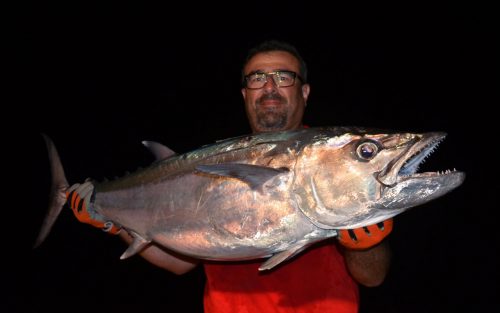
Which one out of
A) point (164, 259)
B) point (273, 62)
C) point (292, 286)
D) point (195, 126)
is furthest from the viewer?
point (195, 126)

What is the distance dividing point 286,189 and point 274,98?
1051mm

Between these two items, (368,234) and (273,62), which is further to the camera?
(273,62)

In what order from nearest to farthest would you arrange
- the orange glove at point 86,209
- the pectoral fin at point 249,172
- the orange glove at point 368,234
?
the pectoral fin at point 249,172
the orange glove at point 368,234
the orange glove at point 86,209

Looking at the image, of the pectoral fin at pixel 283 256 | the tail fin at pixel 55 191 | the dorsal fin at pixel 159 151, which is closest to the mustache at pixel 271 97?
the dorsal fin at pixel 159 151

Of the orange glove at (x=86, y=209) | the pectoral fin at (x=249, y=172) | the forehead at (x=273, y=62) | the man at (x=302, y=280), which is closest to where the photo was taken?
the pectoral fin at (x=249, y=172)

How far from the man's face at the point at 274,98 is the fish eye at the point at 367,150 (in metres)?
1.01

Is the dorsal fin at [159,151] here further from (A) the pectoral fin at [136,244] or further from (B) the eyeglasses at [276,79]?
(B) the eyeglasses at [276,79]

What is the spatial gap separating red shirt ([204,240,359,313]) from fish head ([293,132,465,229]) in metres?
0.70

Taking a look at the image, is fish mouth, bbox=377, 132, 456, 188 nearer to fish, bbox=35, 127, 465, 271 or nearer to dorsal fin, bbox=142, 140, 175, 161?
fish, bbox=35, 127, 465, 271

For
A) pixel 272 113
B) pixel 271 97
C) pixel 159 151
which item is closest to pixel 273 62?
pixel 271 97

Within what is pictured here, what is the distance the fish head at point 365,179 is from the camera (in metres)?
0.96

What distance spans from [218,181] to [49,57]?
702cm

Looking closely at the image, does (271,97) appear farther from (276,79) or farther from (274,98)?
(276,79)

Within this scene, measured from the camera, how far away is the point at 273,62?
2.07m
